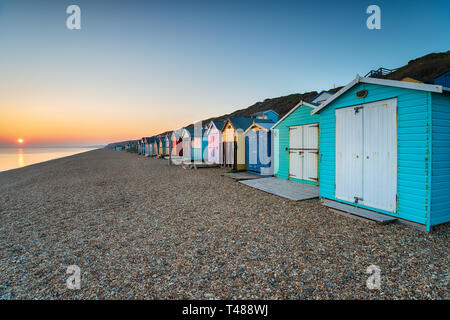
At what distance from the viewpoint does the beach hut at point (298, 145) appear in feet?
31.9

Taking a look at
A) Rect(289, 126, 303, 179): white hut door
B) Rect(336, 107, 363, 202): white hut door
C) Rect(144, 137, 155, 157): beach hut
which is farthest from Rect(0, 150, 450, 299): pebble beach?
Rect(144, 137, 155, 157): beach hut

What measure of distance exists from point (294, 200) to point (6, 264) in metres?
7.61

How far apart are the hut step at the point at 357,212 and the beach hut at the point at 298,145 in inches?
121

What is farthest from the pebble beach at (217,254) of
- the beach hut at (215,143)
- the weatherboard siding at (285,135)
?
the beach hut at (215,143)

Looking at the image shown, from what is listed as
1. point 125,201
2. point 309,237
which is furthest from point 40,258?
point 309,237

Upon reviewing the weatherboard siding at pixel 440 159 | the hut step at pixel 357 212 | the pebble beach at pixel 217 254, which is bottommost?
the pebble beach at pixel 217 254

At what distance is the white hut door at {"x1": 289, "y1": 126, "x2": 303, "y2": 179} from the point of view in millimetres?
10430

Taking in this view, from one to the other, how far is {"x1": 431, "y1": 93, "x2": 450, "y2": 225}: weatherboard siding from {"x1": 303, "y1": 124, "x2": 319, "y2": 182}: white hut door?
181 inches

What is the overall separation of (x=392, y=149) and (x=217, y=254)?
201 inches

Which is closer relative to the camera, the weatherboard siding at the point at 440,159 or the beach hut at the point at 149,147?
the weatherboard siding at the point at 440,159

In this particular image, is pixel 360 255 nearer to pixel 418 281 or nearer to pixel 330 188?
pixel 418 281

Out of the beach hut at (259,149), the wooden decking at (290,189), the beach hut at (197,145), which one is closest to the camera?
the wooden decking at (290,189)

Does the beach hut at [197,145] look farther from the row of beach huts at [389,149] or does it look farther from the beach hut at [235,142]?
the row of beach huts at [389,149]

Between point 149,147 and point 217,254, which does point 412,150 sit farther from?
point 149,147
